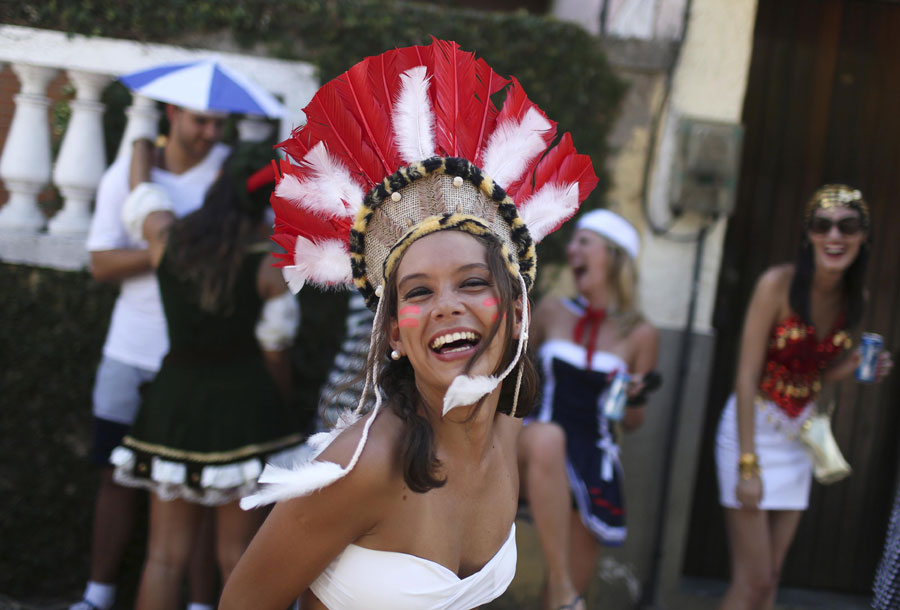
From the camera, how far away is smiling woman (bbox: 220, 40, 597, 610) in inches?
63.2

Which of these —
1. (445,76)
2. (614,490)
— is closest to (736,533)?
(614,490)

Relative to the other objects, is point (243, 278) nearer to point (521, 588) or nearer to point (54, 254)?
point (54, 254)

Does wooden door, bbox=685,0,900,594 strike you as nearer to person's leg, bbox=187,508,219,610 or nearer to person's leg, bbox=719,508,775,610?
person's leg, bbox=719,508,775,610

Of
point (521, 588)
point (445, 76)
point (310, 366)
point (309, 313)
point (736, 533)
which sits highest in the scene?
point (445, 76)

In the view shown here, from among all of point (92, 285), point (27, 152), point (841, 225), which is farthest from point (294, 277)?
point (27, 152)

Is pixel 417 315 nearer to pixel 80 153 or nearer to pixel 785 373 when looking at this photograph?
pixel 785 373

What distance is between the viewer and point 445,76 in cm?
188

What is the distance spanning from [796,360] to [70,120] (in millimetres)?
3565

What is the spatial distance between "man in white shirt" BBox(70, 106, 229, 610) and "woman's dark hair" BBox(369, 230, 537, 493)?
1.72 m

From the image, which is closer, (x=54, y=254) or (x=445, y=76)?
(x=445, y=76)

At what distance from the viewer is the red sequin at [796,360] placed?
3482mm

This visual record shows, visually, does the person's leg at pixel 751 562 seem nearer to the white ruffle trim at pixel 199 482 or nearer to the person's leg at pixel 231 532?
the white ruffle trim at pixel 199 482

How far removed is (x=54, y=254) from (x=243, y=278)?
143 cm

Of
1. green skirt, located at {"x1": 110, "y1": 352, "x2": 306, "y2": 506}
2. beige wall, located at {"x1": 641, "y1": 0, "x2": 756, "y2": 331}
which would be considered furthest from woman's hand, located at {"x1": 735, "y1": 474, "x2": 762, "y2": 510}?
green skirt, located at {"x1": 110, "y1": 352, "x2": 306, "y2": 506}
